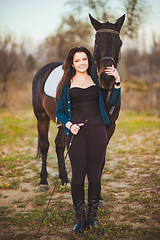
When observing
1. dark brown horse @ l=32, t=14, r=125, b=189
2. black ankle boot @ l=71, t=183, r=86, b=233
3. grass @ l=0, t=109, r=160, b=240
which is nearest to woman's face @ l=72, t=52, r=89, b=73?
dark brown horse @ l=32, t=14, r=125, b=189

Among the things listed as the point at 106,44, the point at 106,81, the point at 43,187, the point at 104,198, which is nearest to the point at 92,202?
the point at 104,198

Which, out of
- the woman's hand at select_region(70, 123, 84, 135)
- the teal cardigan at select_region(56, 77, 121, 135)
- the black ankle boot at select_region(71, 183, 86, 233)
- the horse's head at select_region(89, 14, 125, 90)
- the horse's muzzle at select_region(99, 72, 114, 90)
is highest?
the horse's head at select_region(89, 14, 125, 90)

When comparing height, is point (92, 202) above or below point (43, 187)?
above

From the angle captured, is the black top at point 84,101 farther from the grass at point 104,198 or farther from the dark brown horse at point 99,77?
the grass at point 104,198

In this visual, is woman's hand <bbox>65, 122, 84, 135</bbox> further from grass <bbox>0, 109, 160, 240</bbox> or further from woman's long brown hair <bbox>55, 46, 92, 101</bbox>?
grass <bbox>0, 109, 160, 240</bbox>

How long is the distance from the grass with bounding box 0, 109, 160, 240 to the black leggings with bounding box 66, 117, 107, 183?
0.69 metres

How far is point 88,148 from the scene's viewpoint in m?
2.56

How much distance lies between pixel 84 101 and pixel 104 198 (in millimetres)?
1796

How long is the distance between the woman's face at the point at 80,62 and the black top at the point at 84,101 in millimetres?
217

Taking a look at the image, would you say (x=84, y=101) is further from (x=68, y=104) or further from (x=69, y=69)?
(x=69, y=69)

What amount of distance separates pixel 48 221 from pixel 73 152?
3.36 ft

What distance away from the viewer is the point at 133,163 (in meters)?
5.64

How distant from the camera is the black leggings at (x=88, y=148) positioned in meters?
2.54

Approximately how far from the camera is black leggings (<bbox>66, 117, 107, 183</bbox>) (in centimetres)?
254
